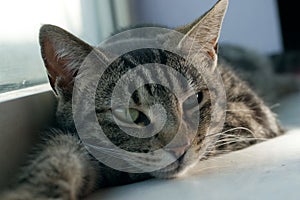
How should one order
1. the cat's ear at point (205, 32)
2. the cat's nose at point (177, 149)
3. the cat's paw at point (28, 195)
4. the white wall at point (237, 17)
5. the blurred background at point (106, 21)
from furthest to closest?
1. the white wall at point (237, 17)
2. the blurred background at point (106, 21)
3. the cat's ear at point (205, 32)
4. the cat's nose at point (177, 149)
5. the cat's paw at point (28, 195)

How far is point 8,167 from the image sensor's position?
1040mm

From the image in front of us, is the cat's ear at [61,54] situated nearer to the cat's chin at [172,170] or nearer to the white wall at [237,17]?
the cat's chin at [172,170]

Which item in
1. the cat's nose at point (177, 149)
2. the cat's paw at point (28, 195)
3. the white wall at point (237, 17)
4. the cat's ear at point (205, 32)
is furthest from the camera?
the white wall at point (237, 17)

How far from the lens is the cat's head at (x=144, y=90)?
101 centimetres

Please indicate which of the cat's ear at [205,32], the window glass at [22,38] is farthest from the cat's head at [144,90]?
the window glass at [22,38]

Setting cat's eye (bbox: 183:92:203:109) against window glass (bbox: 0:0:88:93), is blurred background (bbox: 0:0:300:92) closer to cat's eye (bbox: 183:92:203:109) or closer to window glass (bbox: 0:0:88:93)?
window glass (bbox: 0:0:88:93)

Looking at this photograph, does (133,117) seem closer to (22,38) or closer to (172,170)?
(172,170)

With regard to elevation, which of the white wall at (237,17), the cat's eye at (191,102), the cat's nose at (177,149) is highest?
the cat's eye at (191,102)

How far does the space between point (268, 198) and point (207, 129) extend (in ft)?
0.95

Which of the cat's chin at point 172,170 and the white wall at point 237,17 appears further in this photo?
the white wall at point 237,17

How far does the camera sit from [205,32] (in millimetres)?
1175

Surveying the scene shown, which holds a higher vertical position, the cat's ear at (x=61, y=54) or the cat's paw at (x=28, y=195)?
the cat's ear at (x=61, y=54)

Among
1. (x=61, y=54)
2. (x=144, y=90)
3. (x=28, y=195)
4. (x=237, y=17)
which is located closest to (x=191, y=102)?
(x=144, y=90)

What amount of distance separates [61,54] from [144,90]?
0.20m
